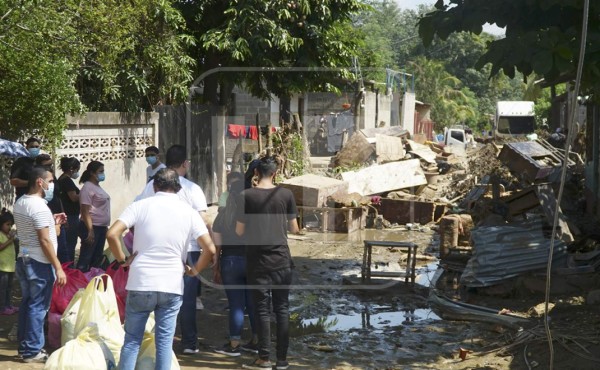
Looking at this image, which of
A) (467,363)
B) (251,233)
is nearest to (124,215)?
(251,233)

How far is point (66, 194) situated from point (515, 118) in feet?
112

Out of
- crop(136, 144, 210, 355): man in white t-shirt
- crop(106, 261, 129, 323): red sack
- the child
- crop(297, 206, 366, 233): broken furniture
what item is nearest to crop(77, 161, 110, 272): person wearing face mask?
the child

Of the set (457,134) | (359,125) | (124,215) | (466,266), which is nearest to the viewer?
(124,215)

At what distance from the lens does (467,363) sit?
7016 millimetres

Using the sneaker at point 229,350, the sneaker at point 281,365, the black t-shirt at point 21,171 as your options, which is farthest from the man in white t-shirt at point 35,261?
the black t-shirt at point 21,171

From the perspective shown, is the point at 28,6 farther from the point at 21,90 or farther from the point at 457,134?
the point at 457,134

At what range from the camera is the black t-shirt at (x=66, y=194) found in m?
8.80

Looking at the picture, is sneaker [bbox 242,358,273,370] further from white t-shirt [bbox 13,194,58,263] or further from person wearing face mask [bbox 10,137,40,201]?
person wearing face mask [bbox 10,137,40,201]

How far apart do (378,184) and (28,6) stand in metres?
10.4

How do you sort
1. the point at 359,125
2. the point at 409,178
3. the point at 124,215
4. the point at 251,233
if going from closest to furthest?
the point at 124,215
the point at 251,233
the point at 409,178
the point at 359,125

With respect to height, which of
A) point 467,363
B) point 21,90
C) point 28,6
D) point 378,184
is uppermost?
point 28,6

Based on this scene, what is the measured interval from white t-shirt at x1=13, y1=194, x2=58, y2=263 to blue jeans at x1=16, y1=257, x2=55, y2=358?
0.10 metres

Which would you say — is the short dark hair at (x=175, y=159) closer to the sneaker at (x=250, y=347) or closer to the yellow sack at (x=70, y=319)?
the yellow sack at (x=70, y=319)

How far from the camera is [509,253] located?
9469mm
